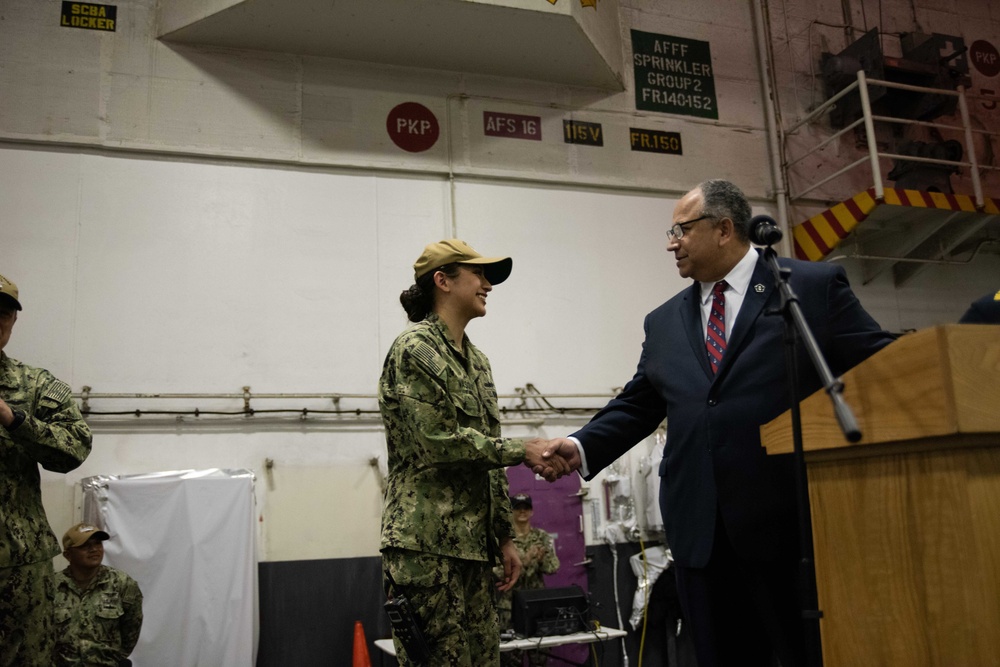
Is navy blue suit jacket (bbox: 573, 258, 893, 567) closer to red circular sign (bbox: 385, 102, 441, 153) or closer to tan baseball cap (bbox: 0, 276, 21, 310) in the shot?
tan baseball cap (bbox: 0, 276, 21, 310)

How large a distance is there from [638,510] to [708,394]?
5712mm

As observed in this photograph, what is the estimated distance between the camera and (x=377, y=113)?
8.26 meters

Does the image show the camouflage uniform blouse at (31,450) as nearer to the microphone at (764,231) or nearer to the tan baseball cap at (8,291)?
the tan baseball cap at (8,291)

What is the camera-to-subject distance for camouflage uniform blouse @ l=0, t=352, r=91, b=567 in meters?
3.24

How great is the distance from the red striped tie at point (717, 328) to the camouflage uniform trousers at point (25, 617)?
2693 mm

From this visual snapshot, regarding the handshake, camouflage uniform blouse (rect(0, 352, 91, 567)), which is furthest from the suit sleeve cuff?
camouflage uniform blouse (rect(0, 352, 91, 567))

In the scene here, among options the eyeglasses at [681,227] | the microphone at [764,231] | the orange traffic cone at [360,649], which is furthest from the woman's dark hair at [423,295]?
the orange traffic cone at [360,649]

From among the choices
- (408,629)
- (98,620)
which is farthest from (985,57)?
(98,620)

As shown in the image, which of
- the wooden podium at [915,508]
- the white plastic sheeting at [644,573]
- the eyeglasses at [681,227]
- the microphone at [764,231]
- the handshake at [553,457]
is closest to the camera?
the wooden podium at [915,508]

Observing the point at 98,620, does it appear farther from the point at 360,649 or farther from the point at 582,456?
the point at 582,456

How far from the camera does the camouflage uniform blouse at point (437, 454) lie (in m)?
2.90

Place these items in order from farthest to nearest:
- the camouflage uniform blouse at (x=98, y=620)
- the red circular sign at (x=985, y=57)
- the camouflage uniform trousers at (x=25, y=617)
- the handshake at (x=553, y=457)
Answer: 1. the red circular sign at (x=985, y=57)
2. the camouflage uniform blouse at (x=98, y=620)
3. the camouflage uniform trousers at (x=25, y=617)
4. the handshake at (x=553, y=457)

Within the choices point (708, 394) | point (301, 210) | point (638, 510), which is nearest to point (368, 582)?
point (638, 510)

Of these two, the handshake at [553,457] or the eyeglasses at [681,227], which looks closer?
the eyeglasses at [681,227]
